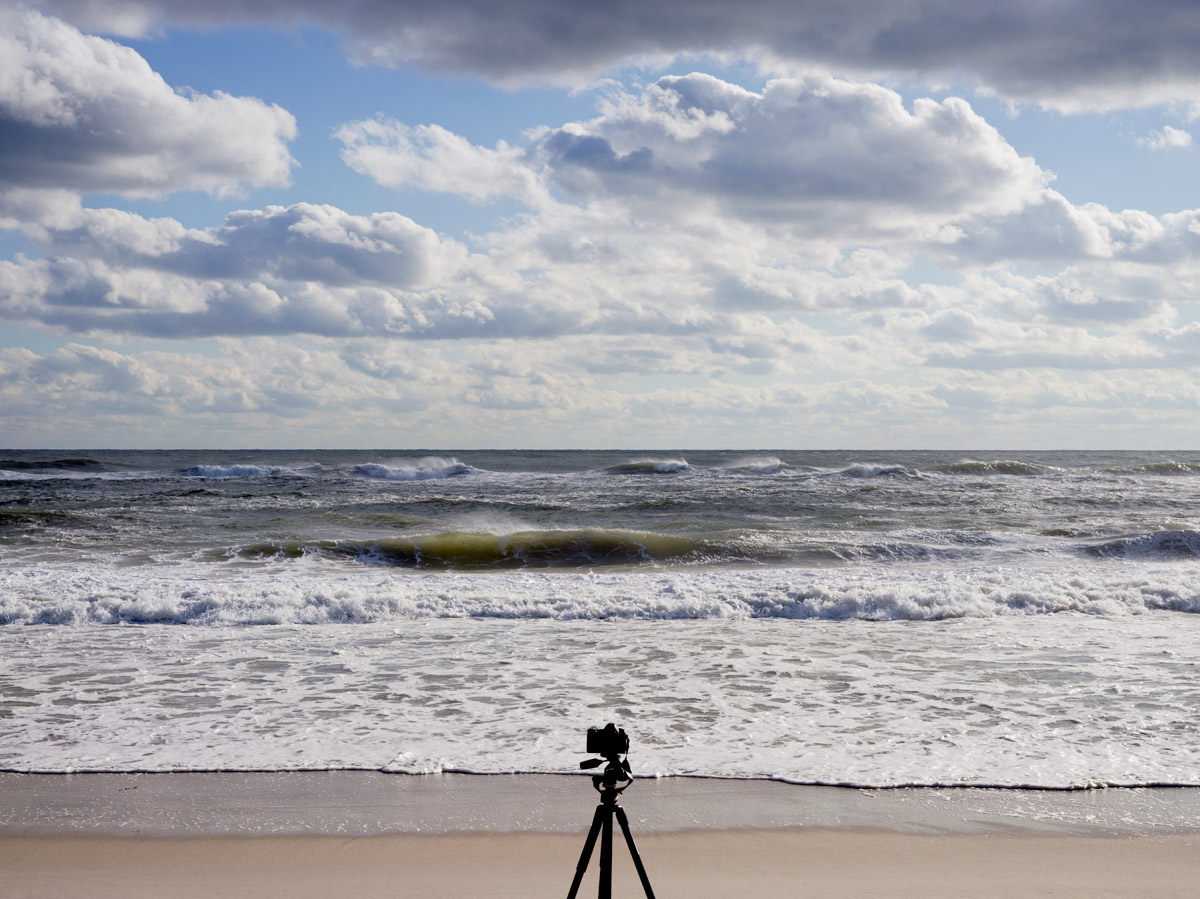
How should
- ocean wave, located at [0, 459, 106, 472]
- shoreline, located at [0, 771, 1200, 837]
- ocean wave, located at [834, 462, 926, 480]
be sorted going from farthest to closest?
ocean wave, located at [0, 459, 106, 472] < ocean wave, located at [834, 462, 926, 480] < shoreline, located at [0, 771, 1200, 837]

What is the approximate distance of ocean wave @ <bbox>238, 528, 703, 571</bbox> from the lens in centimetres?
1780

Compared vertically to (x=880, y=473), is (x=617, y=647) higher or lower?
lower

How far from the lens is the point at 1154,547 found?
18453 mm

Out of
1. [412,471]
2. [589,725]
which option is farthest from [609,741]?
[412,471]

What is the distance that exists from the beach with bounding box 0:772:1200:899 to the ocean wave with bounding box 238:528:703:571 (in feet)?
40.1

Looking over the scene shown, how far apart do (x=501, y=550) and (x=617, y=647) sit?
31.5 ft

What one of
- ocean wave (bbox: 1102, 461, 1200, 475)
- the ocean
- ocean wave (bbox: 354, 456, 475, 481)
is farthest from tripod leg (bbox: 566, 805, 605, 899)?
ocean wave (bbox: 1102, 461, 1200, 475)

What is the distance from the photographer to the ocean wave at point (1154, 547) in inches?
711

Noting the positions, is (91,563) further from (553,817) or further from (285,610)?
(553,817)

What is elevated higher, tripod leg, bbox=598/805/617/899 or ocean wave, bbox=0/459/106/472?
tripod leg, bbox=598/805/617/899

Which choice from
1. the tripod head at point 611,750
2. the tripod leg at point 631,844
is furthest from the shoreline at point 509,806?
the tripod head at point 611,750

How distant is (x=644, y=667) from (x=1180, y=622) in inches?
292

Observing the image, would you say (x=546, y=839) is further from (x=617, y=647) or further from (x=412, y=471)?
(x=412, y=471)

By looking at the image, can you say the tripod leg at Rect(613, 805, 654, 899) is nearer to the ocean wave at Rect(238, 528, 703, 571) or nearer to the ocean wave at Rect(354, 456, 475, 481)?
the ocean wave at Rect(238, 528, 703, 571)
